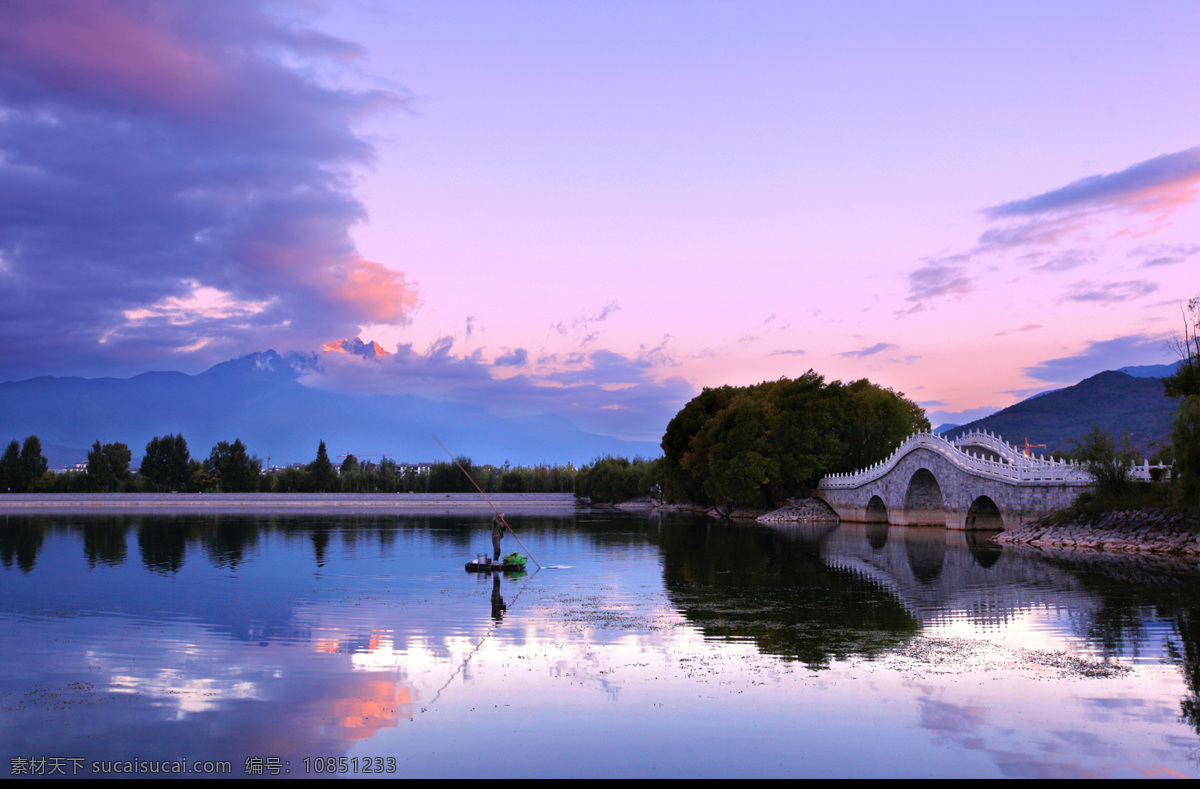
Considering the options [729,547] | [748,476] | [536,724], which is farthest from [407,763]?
[748,476]

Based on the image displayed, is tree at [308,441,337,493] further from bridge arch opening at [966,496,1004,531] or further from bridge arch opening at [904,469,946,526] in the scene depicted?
bridge arch opening at [966,496,1004,531]

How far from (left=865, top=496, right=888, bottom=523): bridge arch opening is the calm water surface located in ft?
100

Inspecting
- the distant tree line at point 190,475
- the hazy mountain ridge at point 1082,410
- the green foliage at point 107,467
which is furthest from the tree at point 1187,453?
the hazy mountain ridge at point 1082,410

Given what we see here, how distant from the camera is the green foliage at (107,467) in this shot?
98.9 metres

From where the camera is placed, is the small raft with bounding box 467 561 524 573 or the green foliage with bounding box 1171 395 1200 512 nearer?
the green foliage with bounding box 1171 395 1200 512

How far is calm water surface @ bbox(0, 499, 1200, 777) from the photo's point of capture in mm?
7828

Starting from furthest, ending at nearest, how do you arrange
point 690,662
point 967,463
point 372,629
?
point 967,463, point 372,629, point 690,662

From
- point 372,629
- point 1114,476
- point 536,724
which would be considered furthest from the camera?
point 1114,476

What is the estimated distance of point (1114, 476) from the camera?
31.2 meters

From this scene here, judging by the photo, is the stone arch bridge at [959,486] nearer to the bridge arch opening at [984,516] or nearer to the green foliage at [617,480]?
the bridge arch opening at [984,516]

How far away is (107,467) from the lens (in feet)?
326

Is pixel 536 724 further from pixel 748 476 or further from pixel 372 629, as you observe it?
pixel 748 476

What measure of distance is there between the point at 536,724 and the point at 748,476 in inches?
2021

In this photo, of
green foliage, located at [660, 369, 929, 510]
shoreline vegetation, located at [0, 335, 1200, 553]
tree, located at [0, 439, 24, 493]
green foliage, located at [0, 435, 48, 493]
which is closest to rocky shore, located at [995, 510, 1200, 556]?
shoreline vegetation, located at [0, 335, 1200, 553]
